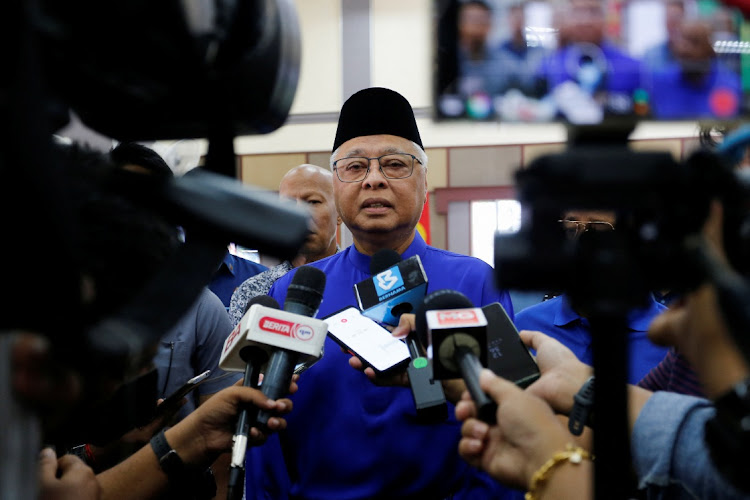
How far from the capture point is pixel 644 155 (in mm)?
689

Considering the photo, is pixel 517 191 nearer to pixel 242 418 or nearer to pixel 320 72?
pixel 242 418

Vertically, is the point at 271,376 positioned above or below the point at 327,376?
above

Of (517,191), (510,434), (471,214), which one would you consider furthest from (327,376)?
(471,214)

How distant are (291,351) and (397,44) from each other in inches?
162

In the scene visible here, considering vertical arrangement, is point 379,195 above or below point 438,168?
above

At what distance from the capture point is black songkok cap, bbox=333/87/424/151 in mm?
2078

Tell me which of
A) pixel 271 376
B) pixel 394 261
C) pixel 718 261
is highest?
pixel 718 261

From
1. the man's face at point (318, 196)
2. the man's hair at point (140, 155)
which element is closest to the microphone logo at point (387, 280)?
the man's hair at point (140, 155)

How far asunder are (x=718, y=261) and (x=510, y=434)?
1.46 ft

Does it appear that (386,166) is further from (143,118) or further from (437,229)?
(437,229)

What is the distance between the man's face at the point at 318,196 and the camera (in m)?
2.87

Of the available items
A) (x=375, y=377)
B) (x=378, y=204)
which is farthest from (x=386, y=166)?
(x=375, y=377)

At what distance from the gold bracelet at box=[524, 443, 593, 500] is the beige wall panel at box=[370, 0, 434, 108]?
13.4 feet

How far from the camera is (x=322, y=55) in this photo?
17.3ft
